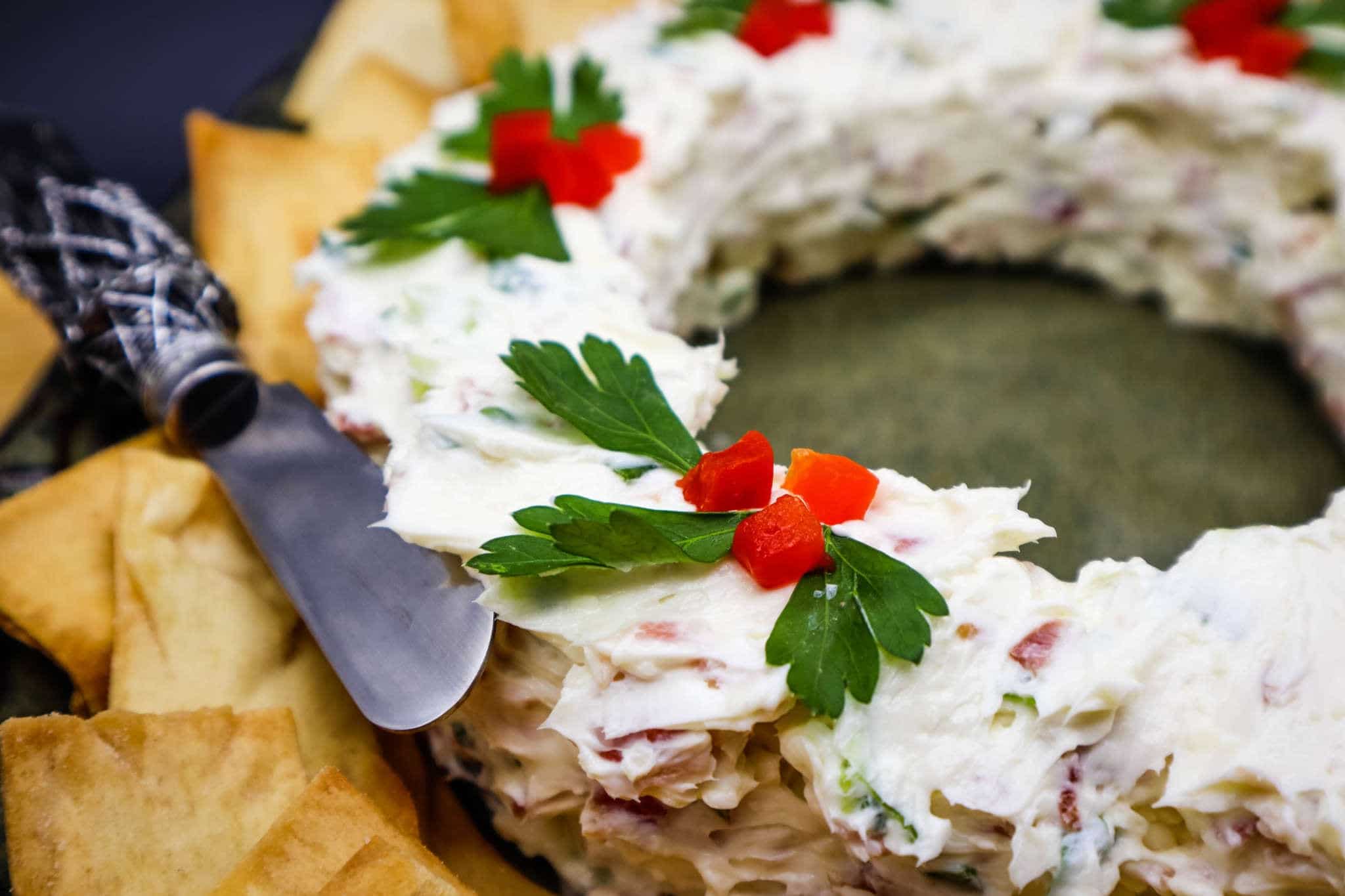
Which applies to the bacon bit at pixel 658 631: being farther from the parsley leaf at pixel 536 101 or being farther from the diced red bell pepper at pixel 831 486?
the parsley leaf at pixel 536 101

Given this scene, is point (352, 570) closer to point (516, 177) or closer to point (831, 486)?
point (831, 486)

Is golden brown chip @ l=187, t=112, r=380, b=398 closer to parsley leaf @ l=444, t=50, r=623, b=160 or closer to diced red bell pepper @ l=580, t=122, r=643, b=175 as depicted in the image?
parsley leaf @ l=444, t=50, r=623, b=160

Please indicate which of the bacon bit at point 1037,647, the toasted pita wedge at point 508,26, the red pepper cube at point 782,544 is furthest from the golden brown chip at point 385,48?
the bacon bit at point 1037,647

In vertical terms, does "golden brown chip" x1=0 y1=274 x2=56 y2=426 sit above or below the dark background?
below

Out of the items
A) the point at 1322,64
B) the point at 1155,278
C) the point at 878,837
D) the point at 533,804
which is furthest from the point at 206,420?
the point at 1322,64

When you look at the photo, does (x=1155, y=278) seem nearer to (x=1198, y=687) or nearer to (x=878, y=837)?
(x=1198, y=687)

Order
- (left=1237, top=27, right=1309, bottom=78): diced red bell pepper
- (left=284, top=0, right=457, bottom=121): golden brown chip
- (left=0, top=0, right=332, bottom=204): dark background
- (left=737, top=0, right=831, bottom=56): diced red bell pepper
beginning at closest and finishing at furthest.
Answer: (left=1237, top=27, right=1309, bottom=78): diced red bell pepper < (left=737, top=0, right=831, bottom=56): diced red bell pepper < (left=284, top=0, right=457, bottom=121): golden brown chip < (left=0, top=0, right=332, bottom=204): dark background

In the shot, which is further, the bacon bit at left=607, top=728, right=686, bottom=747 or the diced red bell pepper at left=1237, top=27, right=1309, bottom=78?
the diced red bell pepper at left=1237, top=27, right=1309, bottom=78

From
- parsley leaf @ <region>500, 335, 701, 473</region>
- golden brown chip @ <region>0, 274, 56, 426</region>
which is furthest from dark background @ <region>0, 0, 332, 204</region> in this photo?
parsley leaf @ <region>500, 335, 701, 473</region>
